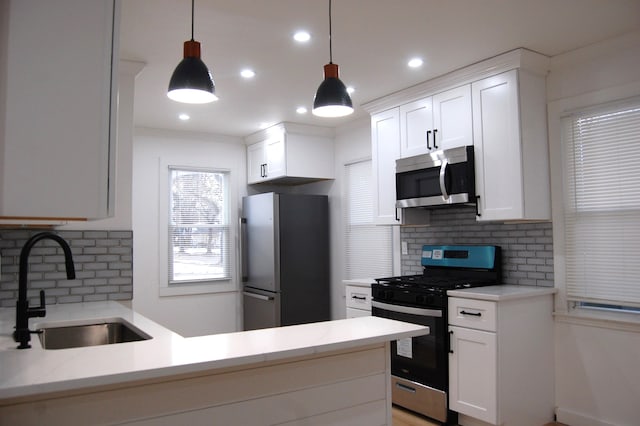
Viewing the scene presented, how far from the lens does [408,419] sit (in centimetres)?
336

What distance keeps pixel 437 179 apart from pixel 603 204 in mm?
1074

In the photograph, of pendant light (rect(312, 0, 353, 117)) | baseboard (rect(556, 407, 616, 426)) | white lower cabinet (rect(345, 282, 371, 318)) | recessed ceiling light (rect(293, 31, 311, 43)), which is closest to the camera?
pendant light (rect(312, 0, 353, 117))

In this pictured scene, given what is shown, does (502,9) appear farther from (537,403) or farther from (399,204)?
(537,403)

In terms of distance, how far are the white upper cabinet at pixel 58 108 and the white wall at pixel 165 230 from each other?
3.72m

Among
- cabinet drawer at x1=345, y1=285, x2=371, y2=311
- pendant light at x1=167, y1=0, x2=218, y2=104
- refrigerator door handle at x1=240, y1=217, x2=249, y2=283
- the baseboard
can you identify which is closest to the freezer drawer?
refrigerator door handle at x1=240, y1=217, x2=249, y2=283

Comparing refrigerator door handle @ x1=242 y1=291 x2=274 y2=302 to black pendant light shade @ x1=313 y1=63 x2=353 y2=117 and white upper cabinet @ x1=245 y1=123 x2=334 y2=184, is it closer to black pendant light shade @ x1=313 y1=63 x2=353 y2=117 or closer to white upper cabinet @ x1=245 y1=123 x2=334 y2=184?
white upper cabinet @ x1=245 y1=123 x2=334 y2=184

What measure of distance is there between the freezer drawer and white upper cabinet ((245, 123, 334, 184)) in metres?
1.22

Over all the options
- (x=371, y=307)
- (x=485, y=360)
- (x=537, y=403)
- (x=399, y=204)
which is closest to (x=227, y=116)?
(x=399, y=204)

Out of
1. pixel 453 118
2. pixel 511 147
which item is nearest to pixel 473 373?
pixel 511 147

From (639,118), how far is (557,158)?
52 centimetres

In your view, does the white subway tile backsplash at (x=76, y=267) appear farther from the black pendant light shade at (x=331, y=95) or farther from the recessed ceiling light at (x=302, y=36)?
the black pendant light shade at (x=331, y=95)

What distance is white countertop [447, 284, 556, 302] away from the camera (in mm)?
2977

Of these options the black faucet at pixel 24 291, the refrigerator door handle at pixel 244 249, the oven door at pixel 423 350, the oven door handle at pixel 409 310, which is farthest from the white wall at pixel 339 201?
the black faucet at pixel 24 291

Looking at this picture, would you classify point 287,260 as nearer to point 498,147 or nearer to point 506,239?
point 506,239
